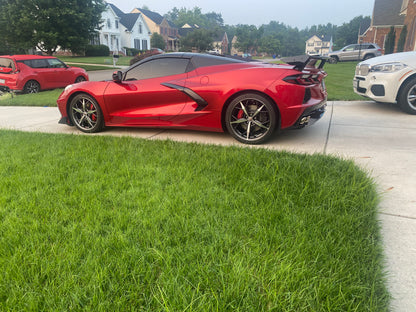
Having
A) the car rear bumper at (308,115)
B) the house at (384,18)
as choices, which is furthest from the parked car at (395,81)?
the house at (384,18)

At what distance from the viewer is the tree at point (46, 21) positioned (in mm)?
21719


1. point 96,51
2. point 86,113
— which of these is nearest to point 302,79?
point 86,113

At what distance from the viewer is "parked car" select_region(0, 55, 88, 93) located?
38.3ft

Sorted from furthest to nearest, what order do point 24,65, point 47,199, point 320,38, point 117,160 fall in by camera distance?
point 320,38 → point 24,65 → point 117,160 → point 47,199

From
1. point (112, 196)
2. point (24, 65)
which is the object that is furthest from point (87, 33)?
point (112, 196)

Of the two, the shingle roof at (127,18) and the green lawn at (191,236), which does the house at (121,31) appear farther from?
the green lawn at (191,236)

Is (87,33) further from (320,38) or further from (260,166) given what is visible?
Result: (320,38)

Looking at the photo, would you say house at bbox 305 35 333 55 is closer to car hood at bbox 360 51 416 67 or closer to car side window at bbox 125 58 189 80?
car hood at bbox 360 51 416 67

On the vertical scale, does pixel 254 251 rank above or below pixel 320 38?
below

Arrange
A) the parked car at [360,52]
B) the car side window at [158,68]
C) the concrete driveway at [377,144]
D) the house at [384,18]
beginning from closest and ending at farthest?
the concrete driveway at [377,144] < the car side window at [158,68] < the parked car at [360,52] < the house at [384,18]

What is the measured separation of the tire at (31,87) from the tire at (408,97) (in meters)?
12.2

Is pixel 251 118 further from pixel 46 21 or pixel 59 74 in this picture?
pixel 46 21

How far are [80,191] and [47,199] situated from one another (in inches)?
11.2

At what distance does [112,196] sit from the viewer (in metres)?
2.86
